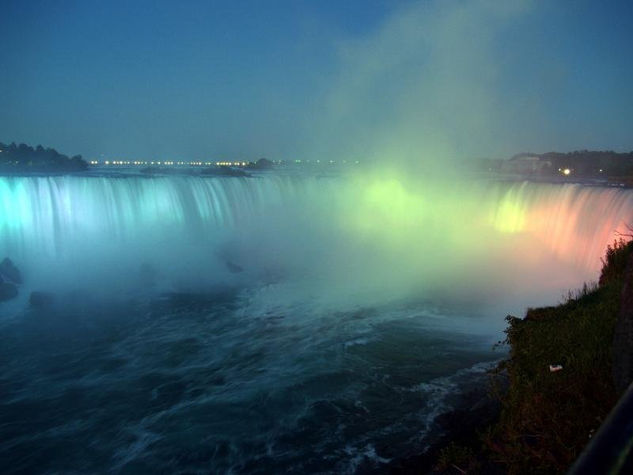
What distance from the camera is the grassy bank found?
4387mm

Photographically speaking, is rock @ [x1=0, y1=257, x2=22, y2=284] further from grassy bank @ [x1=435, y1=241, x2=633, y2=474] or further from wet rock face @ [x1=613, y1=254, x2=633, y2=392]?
wet rock face @ [x1=613, y1=254, x2=633, y2=392]

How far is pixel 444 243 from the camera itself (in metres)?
32.8

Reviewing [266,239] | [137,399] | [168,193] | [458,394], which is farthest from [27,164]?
[458,394]

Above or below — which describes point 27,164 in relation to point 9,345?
above

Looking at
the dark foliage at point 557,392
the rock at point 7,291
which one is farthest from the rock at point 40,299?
the dark foliage at point 557,392

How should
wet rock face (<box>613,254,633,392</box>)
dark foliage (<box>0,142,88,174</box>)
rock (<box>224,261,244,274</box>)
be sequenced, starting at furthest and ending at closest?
dark foliage (<box>0,142,88,174</box>) < rock (<box>224,261,244,274</box>) < wet rock face (<box>613,254,633,392</box>)

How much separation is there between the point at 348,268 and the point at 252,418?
54.6 feet

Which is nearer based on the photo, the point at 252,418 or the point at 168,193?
the point at 252,418

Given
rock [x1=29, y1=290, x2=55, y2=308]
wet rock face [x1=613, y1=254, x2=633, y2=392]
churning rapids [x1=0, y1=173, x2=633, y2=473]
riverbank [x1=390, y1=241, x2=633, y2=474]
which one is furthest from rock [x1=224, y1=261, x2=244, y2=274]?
wet rock face [x1=613, y1=254, x2=633, y2=392]

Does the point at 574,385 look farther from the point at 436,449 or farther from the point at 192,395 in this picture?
the point at 192,395

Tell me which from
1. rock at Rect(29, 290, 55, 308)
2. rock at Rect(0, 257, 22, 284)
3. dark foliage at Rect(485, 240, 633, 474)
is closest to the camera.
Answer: dark foliage at Rect(485, 240, 633, 474)

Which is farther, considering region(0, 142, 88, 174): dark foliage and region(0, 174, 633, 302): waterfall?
region(0, 142, 88, 174): dark foliage

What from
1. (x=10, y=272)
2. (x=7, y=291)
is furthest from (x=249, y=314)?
(x=10, y=272)

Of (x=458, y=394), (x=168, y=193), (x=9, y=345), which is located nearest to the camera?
(x=458, y=394)
